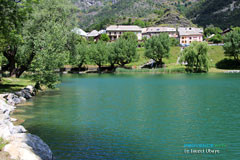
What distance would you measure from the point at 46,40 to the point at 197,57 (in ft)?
196

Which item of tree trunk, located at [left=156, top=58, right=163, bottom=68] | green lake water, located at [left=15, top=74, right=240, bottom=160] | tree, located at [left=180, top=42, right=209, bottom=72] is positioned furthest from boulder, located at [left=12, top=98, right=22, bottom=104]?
tree trunk, located at [left=156, top=58, right=163, bottom=68]

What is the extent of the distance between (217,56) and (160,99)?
8055 cm

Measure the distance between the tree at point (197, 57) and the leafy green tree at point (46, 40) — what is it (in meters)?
47.8

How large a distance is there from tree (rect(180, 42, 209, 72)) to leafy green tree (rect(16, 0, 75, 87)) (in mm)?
47754

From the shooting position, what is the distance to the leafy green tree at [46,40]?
41844 millimetres

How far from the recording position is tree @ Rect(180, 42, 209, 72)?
8800 centimetres

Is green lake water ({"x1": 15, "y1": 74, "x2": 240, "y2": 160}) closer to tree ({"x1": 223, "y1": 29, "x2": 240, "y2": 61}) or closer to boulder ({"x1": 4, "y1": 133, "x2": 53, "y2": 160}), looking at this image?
boulder ({"x1": 4, "y1": 133, "x2": 53, "y2": 160})

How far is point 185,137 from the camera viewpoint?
1875 cm

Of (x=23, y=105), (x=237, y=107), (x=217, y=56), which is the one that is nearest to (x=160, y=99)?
(x=237, y=107)

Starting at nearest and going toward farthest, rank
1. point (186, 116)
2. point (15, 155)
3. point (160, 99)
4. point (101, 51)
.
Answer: point (15, 155), point (186, 116), point (160, 99), point (101, 51)

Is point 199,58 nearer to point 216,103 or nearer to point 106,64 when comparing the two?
point 106,64

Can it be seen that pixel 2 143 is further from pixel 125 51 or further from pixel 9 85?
pixel 125 51

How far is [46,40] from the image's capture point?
42.3 m

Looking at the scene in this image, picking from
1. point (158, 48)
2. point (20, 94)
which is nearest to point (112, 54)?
point (158, 48)
